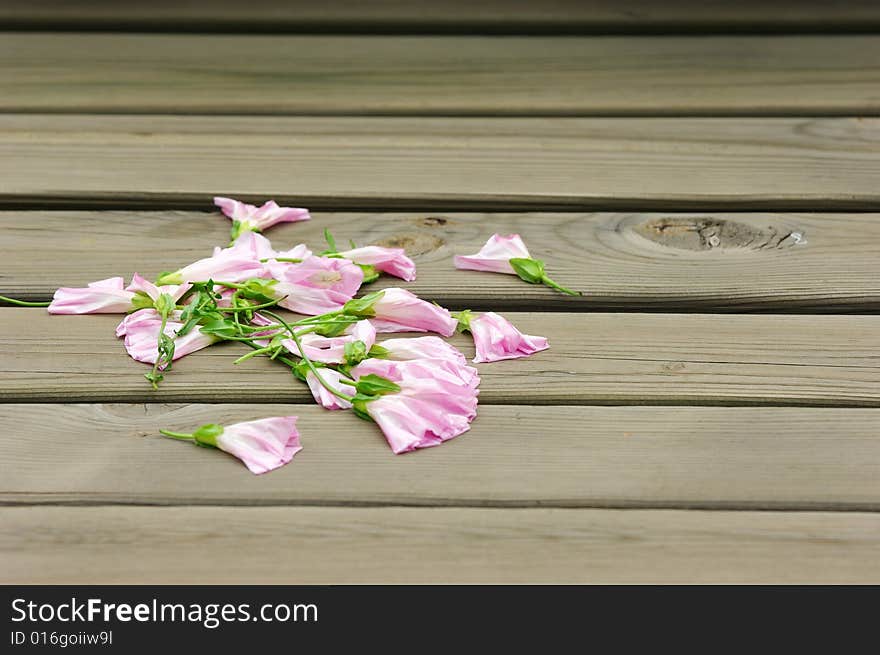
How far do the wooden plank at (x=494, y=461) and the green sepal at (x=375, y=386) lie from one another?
31mm

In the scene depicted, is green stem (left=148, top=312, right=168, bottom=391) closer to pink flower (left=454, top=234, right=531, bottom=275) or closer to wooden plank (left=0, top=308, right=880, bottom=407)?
wooden plank (left=0, top=308, right=880, bottom=407)

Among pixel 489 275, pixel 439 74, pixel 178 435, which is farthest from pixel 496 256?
pixel 439 74

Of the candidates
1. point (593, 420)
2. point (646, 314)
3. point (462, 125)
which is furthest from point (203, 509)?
point (462, 125)

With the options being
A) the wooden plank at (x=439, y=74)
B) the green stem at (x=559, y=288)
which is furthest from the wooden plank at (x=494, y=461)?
the wooden plank at (x=439, y=74)

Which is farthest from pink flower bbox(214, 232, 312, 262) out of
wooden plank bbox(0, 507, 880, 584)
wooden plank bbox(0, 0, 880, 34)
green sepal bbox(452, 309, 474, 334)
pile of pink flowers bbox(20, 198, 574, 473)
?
wooden plank bbox(0, 0, 880, 34)

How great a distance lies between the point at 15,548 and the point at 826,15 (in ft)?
5.15

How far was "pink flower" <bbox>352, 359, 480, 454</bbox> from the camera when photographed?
925mm

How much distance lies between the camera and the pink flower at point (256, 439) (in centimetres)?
90

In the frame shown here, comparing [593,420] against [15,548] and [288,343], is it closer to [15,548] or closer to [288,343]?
[288,343]

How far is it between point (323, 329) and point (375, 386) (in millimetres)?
129

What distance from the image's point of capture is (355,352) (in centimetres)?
98

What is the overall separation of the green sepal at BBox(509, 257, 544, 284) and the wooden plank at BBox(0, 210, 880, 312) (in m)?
0.01

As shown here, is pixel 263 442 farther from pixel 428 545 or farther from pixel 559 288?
pixel 559 288

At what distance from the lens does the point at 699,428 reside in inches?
37.7
